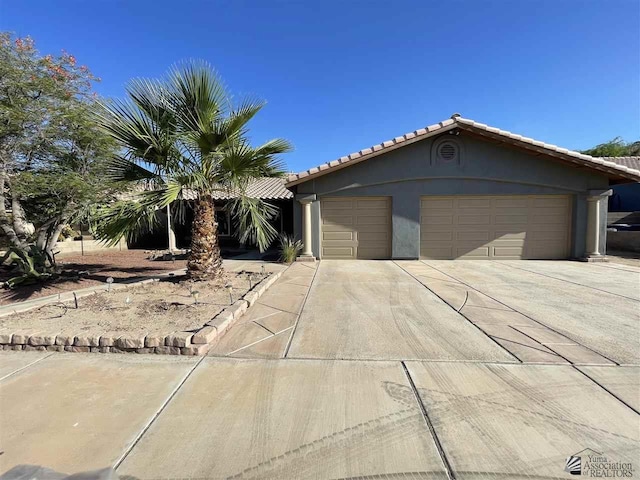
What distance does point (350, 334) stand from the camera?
432 cm

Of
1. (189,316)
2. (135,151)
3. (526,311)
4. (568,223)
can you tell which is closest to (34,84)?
(135,151)

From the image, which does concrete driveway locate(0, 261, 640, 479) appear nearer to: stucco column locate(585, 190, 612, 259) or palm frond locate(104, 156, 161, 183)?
palm frond locate(104, 156, 161, 183)

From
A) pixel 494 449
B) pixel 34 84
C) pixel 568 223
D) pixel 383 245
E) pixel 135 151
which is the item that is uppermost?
pixel 34 84

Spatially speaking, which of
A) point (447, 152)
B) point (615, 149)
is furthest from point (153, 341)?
point (615, 149)

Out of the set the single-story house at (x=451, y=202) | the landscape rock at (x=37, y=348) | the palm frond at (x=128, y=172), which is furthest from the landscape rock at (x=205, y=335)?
the single-story house at (x=451, y=202)

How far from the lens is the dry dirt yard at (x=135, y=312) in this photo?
4352 millimetres

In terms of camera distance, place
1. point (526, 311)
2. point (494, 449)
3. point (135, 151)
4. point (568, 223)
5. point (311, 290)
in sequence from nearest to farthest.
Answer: point (494, 449), point (526, 311), point (135, 151), point (311, 290), point (568, 223)

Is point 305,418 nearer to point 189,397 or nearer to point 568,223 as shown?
point 189,397

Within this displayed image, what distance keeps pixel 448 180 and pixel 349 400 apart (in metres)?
10.1

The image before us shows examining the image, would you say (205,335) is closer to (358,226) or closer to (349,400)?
(349,400)

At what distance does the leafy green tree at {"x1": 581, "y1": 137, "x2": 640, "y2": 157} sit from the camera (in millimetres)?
33219

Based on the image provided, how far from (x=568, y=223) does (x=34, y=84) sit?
1582cm

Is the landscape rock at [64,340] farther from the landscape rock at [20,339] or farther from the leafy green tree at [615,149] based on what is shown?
the leafy green tree at [615,149]

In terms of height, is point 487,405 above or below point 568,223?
below
